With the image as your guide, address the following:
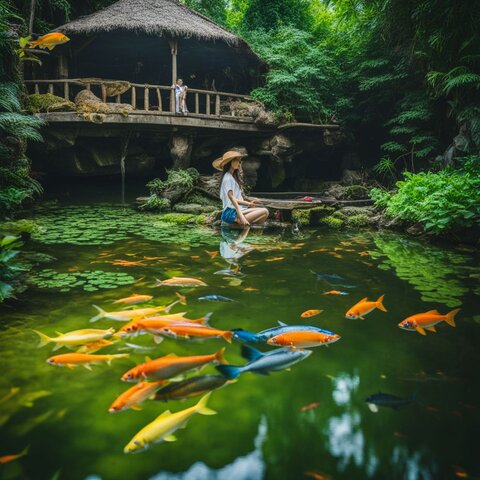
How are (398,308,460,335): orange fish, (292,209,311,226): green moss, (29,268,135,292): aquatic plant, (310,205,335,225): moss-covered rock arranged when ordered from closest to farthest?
(398,308,460,335): orange fish < (29,268,135,292): aquatic plant < (292,209,311,226): green moss < (310,205,335,225): moss-covered rock

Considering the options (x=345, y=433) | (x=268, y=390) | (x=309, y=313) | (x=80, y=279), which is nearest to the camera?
(x=345, y=433)

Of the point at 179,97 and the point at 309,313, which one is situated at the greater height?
the point at 179,97

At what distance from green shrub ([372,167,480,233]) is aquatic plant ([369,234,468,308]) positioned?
59 cm

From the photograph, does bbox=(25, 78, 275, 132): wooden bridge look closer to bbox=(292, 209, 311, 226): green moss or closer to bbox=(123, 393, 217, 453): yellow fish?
bbox=(292, 209, 311, 226): green moss

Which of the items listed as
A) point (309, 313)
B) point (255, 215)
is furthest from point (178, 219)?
point (309, 313)

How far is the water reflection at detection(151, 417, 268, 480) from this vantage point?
1.69 meters

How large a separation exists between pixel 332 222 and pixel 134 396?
767cm

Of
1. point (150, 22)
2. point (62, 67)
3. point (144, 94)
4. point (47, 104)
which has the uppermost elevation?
point (150, 22)

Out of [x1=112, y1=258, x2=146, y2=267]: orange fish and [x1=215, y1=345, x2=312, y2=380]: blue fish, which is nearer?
[x1=215, y1=345, x2=312, y2=380]: blue fish

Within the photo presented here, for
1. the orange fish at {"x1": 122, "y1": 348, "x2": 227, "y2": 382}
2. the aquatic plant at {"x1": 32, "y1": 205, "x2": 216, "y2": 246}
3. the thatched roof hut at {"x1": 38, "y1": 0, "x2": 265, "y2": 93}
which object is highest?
the thatched roof hut at {"x1": 38, "y1": 0, "x2": 265, "y2": 93}

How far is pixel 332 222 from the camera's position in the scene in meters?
8.98

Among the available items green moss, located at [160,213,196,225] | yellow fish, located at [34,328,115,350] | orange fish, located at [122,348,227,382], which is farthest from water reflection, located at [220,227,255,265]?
orange fish, located at [122,348,227,382]

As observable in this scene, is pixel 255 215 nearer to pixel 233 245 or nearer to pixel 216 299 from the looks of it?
pixel 233 245

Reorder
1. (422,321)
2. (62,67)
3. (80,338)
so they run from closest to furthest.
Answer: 1. (80,338)
2. (422,321)
3. (62,67)
